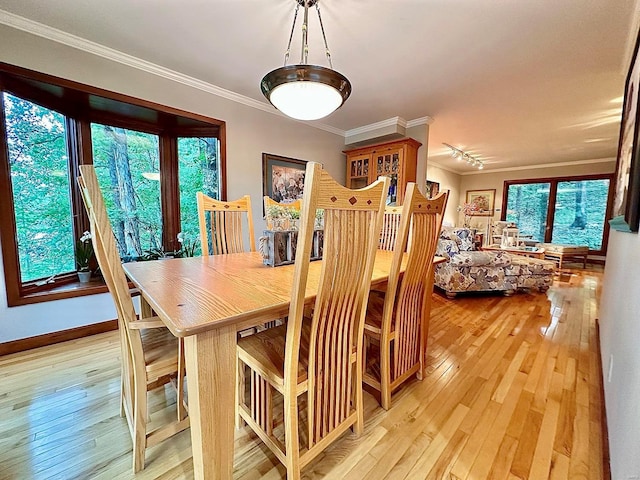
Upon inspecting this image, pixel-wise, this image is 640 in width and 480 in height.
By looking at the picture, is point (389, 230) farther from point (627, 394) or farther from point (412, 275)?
point (627, 394)

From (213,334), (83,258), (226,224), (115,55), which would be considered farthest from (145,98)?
(213,334)

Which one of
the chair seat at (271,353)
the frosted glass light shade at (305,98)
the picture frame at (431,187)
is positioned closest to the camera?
the chair seat at (271,353)

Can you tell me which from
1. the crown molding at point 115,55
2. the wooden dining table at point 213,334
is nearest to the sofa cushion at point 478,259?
the wooden dining table at point 213,334

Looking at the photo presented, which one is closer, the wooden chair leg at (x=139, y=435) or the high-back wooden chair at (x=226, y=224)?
the wooden chair leg at (x=139, y=435)

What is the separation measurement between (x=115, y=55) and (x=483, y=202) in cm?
823

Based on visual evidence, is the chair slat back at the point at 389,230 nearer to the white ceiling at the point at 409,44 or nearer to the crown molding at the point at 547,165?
the white ceiling at the point at 409,44

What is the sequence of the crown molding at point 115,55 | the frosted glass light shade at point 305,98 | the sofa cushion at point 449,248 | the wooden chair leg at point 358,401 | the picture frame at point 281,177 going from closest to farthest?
1. the wooden chair leg at point 358,401
2. the frosted glass light shade at point 305,98
3. the crown molding at point 115,55
4. the picture frame at point 281,177
5. the sofa cushion at point 449,248

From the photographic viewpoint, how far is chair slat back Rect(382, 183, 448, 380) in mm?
1326

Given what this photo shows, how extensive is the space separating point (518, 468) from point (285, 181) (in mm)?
3284

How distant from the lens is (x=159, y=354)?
1143 millimetres

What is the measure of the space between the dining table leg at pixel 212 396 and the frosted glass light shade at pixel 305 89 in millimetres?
1239

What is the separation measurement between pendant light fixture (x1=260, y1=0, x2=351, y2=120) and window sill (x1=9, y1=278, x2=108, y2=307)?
2261mm

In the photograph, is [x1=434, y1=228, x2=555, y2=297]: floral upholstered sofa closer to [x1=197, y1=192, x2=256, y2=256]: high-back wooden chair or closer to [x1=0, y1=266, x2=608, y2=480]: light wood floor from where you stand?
[x1=0, y1=266, x2=608, y2=480]: light wood floor

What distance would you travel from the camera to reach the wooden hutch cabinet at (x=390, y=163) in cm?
361
